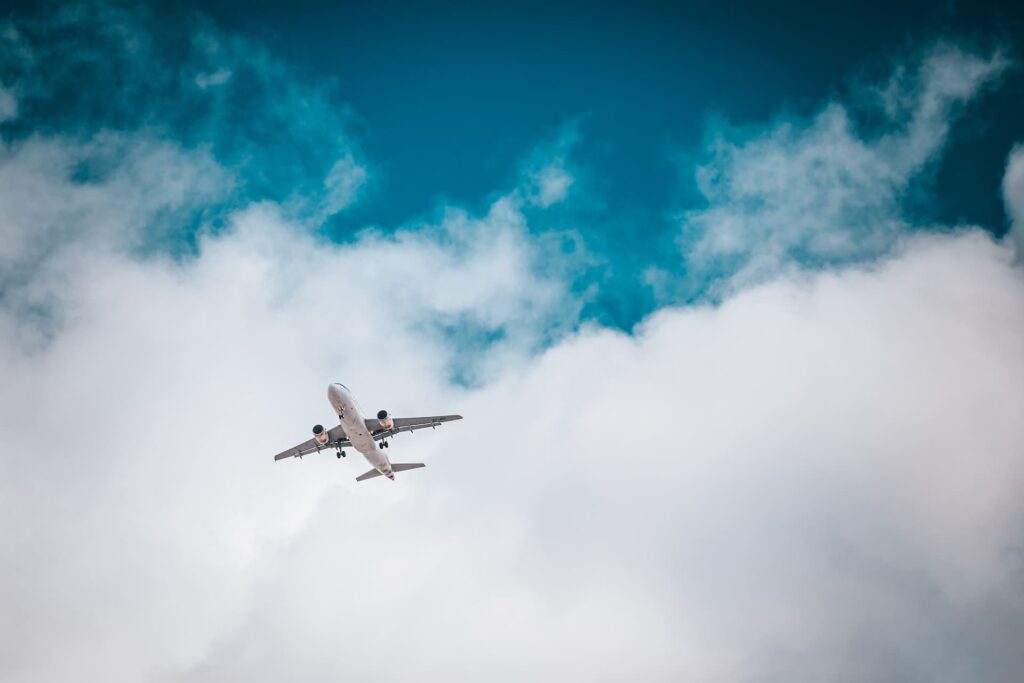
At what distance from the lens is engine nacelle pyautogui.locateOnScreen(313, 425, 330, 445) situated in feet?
253

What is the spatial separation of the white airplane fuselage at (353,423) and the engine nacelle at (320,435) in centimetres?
473

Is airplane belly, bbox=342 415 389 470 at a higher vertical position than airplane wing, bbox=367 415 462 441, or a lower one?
lower

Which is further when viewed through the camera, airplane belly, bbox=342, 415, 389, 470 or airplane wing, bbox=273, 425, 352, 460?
airplane wing, bbox=273, 425, 352, 460

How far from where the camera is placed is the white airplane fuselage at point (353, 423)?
2621 inches

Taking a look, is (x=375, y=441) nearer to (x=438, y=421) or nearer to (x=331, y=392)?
(x=438, y=421)

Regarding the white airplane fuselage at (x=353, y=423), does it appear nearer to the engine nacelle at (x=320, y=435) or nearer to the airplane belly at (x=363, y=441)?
the airplane belly at (x=363, y=441)

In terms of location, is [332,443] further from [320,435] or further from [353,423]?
[353,423]

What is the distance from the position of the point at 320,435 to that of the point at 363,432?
856 cm

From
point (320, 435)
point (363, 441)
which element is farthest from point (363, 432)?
point (320, 435)

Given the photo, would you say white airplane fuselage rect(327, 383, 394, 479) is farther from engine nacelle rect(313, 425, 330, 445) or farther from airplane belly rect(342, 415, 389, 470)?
engine nacelle rect(313, 425, 330, 445)

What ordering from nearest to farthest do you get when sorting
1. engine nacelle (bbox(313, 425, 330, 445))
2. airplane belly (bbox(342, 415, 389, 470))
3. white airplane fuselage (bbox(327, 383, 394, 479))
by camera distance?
white airplane fuselage (bbox(327, 383, 394, 479))
airplane belly (bbox(342, 415, 389, 470))
engine nacelle (bbox(313, 425, 330, 445))

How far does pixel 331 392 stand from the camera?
66.2 meters

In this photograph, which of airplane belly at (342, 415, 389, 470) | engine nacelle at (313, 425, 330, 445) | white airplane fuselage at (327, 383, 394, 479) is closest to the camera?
white airplane fuselage at (327, 383, 394, 479)

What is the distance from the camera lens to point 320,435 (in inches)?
3056
